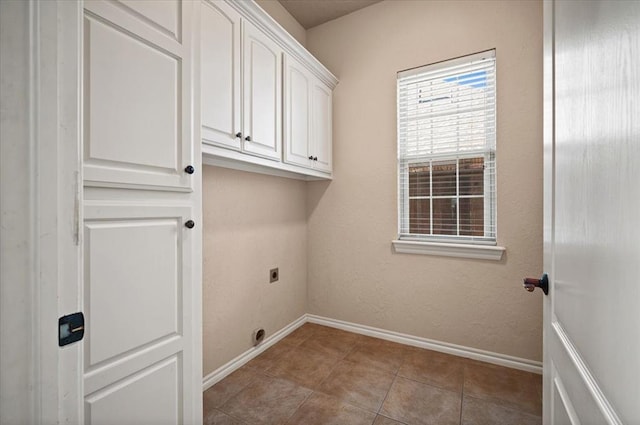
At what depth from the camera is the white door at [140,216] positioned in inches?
34.3

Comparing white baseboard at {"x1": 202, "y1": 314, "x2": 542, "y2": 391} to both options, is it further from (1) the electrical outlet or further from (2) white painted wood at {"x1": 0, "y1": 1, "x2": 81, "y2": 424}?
(2) white painted wood at {"x1": 0, "y1": 1, "x2": 81, "y2": 424}

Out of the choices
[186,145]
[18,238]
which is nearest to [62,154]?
[18,238]

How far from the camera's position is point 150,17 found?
40.3 inches

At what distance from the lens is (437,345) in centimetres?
232

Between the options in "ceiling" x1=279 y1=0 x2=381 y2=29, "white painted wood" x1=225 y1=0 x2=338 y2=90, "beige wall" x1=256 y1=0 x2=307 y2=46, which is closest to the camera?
"white painted wood" x1=225 y1=0 x2=338 y2=90

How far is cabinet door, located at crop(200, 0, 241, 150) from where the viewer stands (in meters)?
1.50

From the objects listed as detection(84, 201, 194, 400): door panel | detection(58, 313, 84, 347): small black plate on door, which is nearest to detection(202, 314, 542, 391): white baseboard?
detection(84, 201, 194, 400): door panel

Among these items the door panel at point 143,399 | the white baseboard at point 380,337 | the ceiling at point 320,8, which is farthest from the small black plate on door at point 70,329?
the ceiling at point 320,8

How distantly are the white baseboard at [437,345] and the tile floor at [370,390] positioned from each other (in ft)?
0.16

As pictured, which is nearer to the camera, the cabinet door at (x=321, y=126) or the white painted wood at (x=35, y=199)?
the white painted wood at (x=35, y=199)

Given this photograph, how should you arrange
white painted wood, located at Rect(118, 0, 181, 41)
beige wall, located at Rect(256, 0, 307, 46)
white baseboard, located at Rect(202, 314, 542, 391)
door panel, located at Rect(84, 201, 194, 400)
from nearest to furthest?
door panel, located at Rect(84, 201, 194, 400) < white painted wood, located at Rect(118, 0, 181, 41) < white baseboard, located at Rect(202, 314, 542, 391) < beige wall, located at Rect(256, 0, 307, 46)

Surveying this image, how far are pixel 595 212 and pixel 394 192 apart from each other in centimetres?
195

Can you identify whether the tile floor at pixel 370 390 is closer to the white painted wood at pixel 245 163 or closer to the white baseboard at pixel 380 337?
the white baseboard at pixel 380 337

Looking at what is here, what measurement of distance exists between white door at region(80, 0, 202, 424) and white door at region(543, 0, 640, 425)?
1.19m
